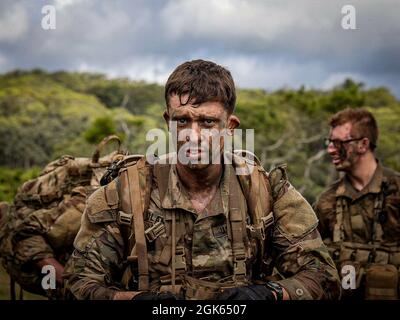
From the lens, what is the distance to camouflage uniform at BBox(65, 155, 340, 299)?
396 centimetres

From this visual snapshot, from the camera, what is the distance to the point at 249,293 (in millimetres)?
3762

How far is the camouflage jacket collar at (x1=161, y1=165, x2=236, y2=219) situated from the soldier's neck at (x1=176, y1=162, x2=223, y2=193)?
0.13 feet

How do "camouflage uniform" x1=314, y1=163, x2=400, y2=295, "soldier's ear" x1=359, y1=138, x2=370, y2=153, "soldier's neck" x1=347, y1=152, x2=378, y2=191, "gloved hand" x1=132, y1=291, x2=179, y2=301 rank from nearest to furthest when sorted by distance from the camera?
"gloved hand" x1=132, y1=291, x2=179, y2=301 → "camouflage uniform" x1=314, y1=163, x2=400, y2=295 → "soldier's neck" x1=347, y1=152, x2=378, y2=191 → "soldier's ear" x1=359, y1=138, x2=370, y2=153

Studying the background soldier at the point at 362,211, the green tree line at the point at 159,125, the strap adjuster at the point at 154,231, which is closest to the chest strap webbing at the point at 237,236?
the strap adjuster at the point at 154,231

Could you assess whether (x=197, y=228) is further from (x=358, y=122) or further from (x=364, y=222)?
(x=358, y=122)

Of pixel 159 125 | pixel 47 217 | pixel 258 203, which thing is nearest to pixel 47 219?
pixel 47 217

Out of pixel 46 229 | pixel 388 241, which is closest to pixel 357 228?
pixel 388 241

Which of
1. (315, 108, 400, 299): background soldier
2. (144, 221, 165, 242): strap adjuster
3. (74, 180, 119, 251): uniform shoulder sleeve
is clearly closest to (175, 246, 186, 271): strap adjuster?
(144, 221, 165, 242): strap adjuster

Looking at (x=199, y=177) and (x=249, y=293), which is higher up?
(x=199, y=177)

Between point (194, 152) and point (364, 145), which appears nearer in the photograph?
point (194, 152)

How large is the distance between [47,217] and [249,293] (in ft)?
10.6

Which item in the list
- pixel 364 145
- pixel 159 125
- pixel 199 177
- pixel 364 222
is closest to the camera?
pixel 199 177

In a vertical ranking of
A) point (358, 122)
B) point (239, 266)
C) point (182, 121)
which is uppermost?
point (358, 122)

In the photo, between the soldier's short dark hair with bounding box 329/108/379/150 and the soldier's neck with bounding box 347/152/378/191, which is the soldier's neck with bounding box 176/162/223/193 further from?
the soldier's short dark hair with bounding box 329/108/379/150
